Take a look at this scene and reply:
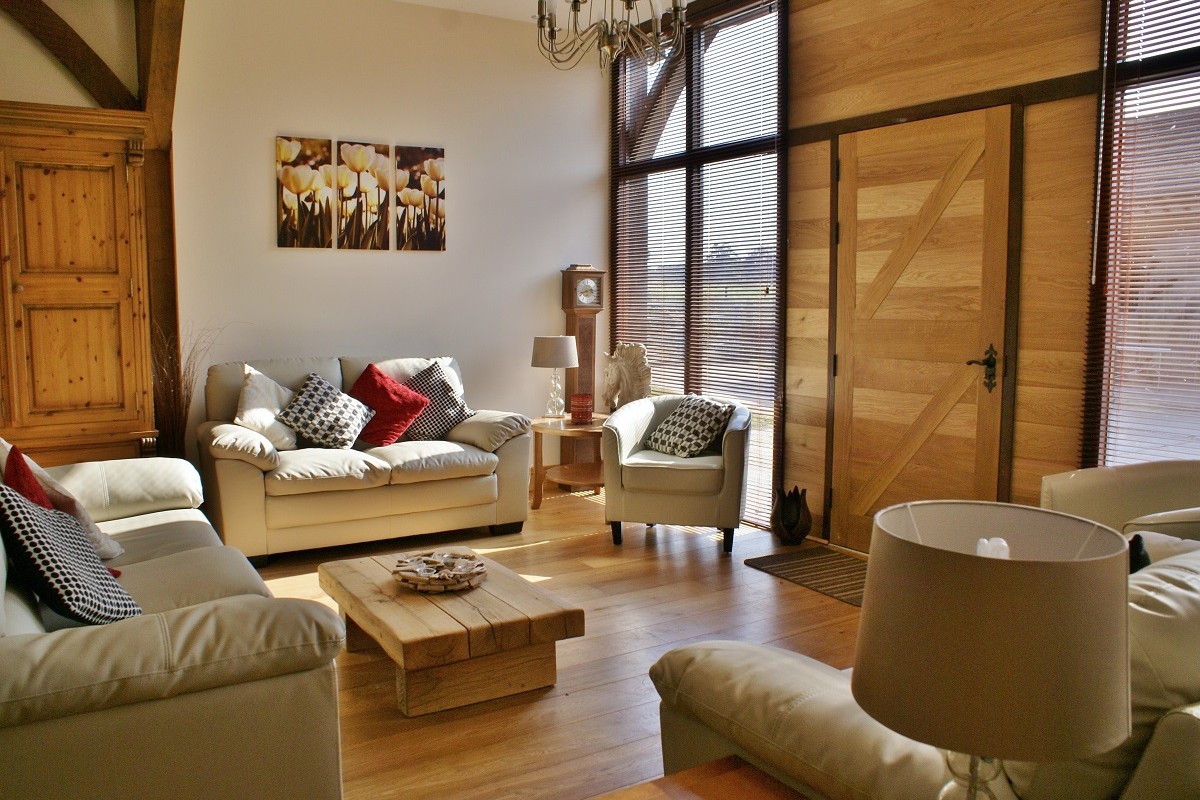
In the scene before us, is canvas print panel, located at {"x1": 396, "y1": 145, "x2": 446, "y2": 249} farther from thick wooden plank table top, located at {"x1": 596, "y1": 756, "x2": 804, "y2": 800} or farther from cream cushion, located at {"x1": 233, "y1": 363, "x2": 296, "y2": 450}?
thick wooden plank table top, located at {"x1": 596, "y1": 756, "x2": 804, "y2": 800}

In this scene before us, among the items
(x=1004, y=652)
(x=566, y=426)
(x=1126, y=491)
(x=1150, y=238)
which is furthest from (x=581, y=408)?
(x=1004, y=652)

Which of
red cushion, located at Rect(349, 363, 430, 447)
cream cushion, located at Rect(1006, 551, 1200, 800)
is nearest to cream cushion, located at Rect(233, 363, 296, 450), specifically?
red cushion, located at Rect(349, 363, 430, 447)

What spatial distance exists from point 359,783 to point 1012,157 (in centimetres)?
361

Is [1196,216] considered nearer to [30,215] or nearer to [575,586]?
[575,586]

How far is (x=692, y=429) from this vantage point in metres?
5.19

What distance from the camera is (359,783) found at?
2664 millimetres

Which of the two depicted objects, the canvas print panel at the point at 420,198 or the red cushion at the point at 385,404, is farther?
the canvas print panel at the point at 420,198

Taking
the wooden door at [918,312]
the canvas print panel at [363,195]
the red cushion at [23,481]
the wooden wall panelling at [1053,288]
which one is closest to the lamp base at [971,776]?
the red cushion at [23,481]

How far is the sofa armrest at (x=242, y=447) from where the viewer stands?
4.53 metres

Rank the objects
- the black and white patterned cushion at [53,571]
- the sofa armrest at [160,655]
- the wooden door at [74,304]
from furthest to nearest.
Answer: the wooden door at [74,304]
the black and white patterned cushion at [53,571]
the sofa armrest at [160,655]

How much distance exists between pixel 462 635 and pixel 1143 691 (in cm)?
213

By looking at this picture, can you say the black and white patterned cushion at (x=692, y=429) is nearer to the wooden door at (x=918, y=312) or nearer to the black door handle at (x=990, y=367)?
the wooden door at (x=918, y=312)

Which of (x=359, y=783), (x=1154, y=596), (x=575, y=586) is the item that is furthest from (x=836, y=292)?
(x=1154, y=596)

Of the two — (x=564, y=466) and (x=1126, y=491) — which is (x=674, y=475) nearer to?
(x=564, y=466)
